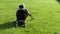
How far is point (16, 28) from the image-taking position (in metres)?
13.2

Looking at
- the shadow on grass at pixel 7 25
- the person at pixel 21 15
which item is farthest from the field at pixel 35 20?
the person at pixel 21 15

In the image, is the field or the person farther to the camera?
the person

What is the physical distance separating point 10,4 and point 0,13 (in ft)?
11.8

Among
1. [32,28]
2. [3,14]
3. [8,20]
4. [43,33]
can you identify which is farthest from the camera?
[3,14]

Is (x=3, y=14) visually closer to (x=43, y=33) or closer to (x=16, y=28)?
(x=16, y=28)

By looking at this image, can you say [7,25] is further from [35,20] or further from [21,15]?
[35,20]

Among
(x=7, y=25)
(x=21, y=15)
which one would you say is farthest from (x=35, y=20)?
(x=7, y=25)

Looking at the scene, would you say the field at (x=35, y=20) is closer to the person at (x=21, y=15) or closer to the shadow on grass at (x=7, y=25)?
the shadow on grass at (x=7, y=25)

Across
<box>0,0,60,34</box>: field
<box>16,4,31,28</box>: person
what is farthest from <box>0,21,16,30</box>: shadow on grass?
<box>16,4,31,28</box>: person

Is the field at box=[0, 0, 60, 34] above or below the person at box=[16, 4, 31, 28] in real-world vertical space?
below

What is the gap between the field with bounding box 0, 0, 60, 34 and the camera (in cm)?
1297

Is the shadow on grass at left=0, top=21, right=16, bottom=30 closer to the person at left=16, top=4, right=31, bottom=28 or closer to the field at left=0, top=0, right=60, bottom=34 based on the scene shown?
the field at left=0, top=0, right=60, bottom=34

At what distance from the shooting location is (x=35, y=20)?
49.5 feet

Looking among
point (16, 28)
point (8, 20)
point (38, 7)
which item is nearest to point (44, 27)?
point (16, 28)
